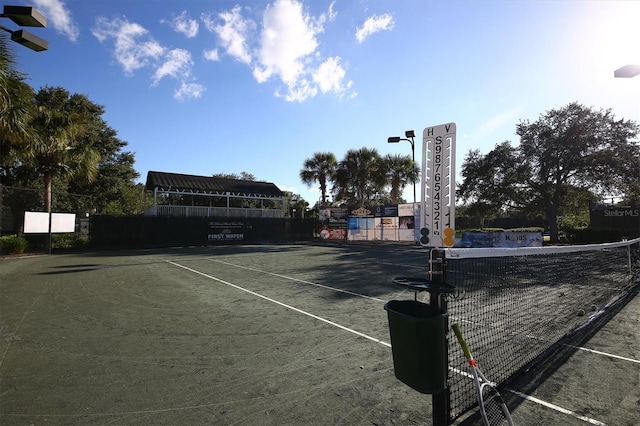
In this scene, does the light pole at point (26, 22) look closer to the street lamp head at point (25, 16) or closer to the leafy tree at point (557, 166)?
the street lamp head at point (25, 16)

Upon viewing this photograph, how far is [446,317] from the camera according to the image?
288 cm

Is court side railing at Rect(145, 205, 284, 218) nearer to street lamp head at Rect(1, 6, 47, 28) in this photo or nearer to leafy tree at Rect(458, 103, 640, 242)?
leafy tree at Rect(458, 103, 640, 242)

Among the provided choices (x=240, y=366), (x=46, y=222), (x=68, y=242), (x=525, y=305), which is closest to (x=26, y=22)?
(x=240, y=366)

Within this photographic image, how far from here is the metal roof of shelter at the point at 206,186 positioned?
3052 centimetres

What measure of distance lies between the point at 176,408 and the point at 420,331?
8.21 ft

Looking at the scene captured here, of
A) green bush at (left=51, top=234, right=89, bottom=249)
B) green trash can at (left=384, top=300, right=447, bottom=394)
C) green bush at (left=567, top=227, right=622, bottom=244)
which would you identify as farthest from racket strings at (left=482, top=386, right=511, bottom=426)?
green bush at (left=567, top=227, right=622, bottom=244)

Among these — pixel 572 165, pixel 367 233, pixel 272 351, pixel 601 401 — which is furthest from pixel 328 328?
pixel 572 165

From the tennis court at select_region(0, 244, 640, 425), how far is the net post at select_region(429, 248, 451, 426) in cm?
41

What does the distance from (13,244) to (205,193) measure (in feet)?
52.4

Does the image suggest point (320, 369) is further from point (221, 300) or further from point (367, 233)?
point (367, 233)

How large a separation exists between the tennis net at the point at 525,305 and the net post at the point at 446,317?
147 mm

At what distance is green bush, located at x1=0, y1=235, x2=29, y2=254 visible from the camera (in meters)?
17.9

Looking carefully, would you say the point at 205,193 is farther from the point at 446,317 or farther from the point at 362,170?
the point at 446,317

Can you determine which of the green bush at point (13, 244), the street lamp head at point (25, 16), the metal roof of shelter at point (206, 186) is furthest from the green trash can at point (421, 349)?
the metal roof of shelter at point (206, 186)
